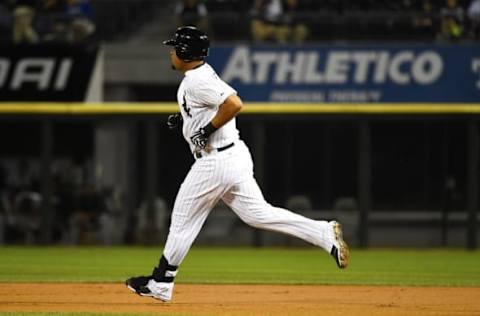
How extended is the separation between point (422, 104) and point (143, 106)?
4.76 m

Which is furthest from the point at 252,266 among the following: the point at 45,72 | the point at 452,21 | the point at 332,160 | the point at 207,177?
the point at 45,72

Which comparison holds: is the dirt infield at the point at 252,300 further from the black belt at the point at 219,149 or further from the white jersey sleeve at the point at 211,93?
the white jersey sleeve at the point at 211,93

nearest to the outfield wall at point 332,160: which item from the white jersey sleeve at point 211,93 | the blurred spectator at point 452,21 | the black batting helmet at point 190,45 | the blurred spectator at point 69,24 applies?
the blurred spectator at point 452,21

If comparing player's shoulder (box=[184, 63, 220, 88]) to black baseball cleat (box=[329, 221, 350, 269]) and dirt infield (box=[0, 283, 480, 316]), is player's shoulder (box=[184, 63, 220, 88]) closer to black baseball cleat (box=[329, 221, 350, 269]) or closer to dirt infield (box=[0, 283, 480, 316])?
black baseball cleat (box=[329, 221, 350, 269])

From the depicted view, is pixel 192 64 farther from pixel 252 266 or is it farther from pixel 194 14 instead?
pixel 194 14

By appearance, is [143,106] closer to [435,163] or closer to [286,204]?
[286,204]

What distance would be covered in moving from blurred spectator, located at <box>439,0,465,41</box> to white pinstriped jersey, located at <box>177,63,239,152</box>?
38.1ft

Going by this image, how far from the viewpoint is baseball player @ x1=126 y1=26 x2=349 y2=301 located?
853 centimetres

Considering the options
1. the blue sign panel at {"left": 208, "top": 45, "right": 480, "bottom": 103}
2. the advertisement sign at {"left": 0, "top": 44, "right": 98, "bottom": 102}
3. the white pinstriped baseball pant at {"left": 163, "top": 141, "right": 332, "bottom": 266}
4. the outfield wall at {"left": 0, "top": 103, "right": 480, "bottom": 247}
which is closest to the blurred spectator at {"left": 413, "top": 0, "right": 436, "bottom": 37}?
the blue sign panel at {"left": 208, "top": 45, "right": 480, "bottom": 103}

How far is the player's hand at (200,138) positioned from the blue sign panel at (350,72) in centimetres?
1162

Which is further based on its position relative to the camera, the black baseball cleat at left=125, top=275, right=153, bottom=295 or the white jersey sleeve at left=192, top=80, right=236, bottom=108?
the black baseball cleat at left=125, top=275, right=153, bottom=295

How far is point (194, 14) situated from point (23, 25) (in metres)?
3.09

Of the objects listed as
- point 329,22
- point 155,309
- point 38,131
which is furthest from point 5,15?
point 155,309

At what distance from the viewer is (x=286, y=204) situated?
66.2ft
